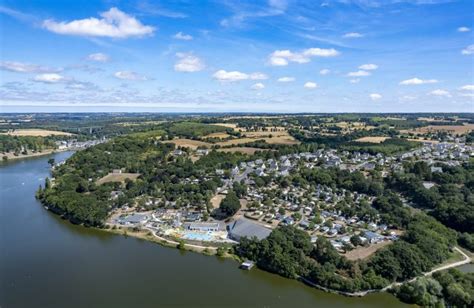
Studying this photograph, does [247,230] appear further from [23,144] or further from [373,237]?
[23,144]

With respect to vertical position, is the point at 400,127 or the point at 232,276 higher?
the point at 400,127

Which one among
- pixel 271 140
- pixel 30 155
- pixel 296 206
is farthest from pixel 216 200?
pixel 30 155

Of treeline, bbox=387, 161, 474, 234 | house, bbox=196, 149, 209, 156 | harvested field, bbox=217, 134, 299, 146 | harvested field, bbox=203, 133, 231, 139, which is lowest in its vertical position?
treeline, bbox=387, 161, 474, 234

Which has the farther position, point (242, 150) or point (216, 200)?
point (242, 150)

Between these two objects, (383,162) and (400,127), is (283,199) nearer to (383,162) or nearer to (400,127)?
(383,162)

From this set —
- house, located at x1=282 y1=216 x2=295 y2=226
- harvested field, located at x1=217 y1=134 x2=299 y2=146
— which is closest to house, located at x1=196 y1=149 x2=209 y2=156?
harvested field, located at x1=217 y1=134 x2=299 y2=146

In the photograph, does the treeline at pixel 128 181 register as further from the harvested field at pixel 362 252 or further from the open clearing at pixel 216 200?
the harvested field at pixel 362 252

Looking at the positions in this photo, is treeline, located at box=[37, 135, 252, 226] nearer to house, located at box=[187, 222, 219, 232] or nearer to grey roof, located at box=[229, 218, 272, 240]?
house, located at box=[187, 222, 219, 232]

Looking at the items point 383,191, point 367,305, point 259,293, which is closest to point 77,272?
point 259,293
